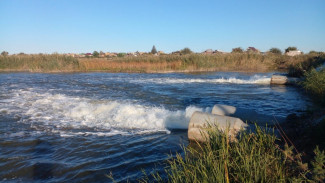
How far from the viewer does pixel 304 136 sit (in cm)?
563

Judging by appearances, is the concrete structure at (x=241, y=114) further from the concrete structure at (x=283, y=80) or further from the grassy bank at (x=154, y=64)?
the grassy bank at (x=154, y=64)

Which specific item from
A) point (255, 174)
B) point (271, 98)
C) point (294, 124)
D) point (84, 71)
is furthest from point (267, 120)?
point (84, 71)

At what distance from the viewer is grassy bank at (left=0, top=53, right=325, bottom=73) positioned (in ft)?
113

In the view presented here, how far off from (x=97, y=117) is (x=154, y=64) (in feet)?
85.5

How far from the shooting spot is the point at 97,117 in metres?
9.91

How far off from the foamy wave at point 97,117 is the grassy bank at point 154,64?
890 inches

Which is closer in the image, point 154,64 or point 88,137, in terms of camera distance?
point 88,137

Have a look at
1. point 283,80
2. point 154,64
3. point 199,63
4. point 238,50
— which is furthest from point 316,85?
point 238,50

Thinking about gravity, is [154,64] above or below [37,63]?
below

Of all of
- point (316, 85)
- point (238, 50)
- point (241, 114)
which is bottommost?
point (241, 114)

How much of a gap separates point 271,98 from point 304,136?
8.61m

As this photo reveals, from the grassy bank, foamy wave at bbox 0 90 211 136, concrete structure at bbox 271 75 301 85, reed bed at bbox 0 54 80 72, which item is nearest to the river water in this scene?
foamy wave at bbox 0 90 211 136

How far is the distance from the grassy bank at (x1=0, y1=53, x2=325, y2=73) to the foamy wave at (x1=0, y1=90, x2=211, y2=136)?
22.6 meters

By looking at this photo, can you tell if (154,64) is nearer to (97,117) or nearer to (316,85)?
(316,85)
